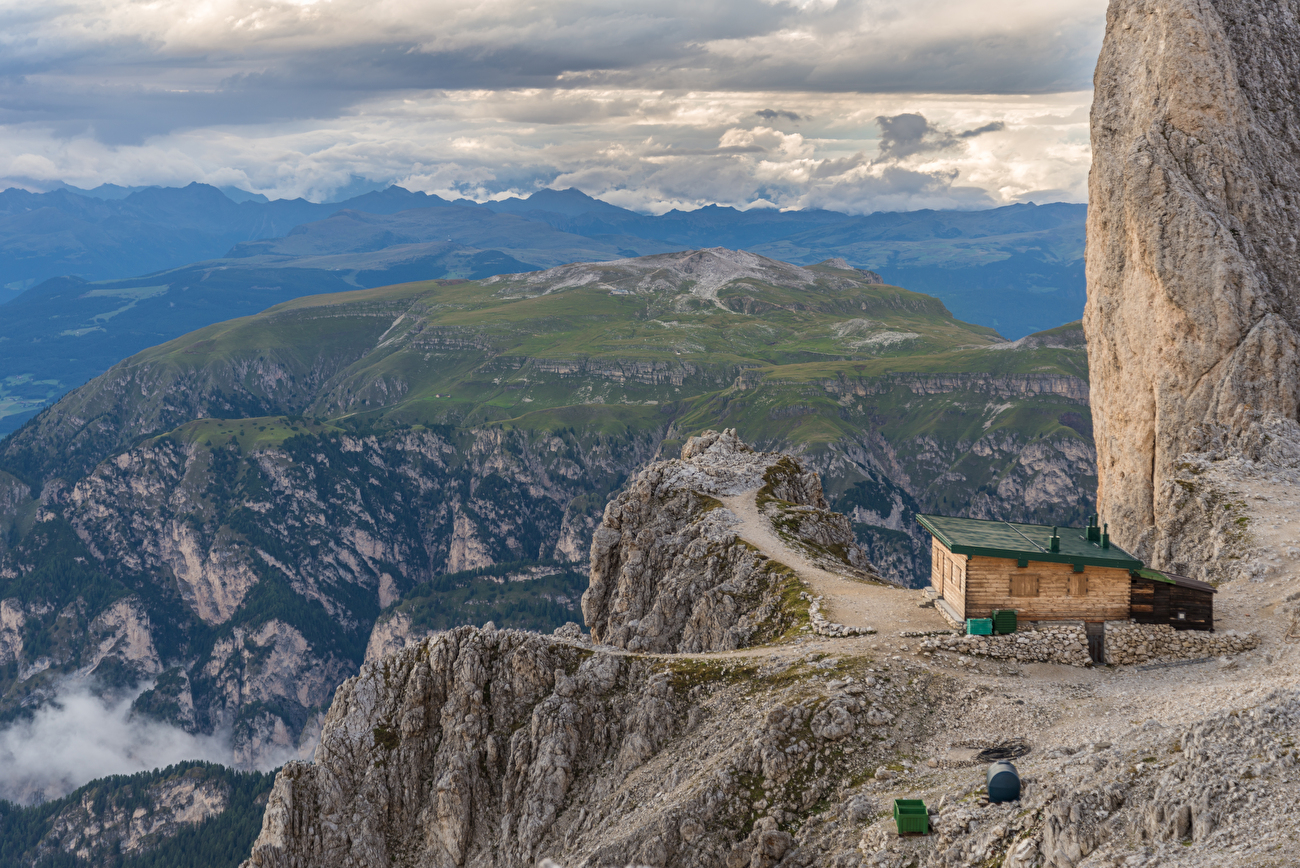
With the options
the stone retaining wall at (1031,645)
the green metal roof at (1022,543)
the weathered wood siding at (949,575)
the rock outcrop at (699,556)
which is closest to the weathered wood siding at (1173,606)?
the green metal roof at (1022,543)

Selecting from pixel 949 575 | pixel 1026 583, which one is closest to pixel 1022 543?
pixel 1026 583

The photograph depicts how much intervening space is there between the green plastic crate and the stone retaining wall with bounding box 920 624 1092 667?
769 inches

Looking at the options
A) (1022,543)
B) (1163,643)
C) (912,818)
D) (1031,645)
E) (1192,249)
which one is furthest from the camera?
(1192,249)

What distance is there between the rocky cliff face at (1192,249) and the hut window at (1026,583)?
2994 centimetres

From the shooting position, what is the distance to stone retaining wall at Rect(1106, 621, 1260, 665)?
55562 millimetres

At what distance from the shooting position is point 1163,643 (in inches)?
2202

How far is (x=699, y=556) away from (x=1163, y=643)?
44.0 metres

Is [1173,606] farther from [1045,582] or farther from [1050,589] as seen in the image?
[1045,582]

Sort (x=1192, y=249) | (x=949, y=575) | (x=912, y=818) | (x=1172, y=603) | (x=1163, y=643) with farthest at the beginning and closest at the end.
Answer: (x=1192, y=249) → (x=949, y=575) → (x=1172, y=603) → (x=1163, y=643) → (x=912, y=818)

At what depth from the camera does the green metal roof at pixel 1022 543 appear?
57406mm

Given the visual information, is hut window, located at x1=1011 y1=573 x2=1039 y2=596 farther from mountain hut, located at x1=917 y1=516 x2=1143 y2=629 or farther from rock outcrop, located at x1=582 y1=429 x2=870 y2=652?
rock outcrop, located at x1=582 y1=429 x2=870 y2=652

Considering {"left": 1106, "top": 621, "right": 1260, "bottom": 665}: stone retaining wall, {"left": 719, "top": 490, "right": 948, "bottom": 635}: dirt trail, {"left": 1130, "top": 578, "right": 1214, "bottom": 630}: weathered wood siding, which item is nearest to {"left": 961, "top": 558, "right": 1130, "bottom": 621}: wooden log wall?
→ {"left": 1130, "top": 578, "right": 1214, "bottom": 630}: weathered wood siding

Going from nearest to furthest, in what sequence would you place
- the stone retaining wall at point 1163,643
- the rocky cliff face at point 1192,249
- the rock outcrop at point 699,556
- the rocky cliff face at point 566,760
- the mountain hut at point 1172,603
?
the rocky cliff face at point 566,760 → the stone retaining wall at point 1163,643 → the mountain hut at point 1172,603 → the rock outcrop at point 699,556 → the rocky cliff face at point 1192,249

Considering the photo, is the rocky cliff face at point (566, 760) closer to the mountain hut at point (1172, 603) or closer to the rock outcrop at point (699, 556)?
the rock outcrop at point (699, 556)
